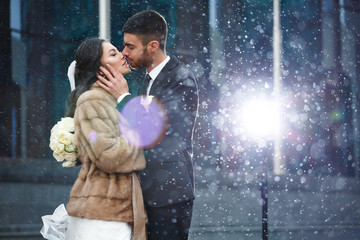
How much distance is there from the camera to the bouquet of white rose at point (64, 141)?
3.22m

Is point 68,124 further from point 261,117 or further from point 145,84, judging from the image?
point 261,117

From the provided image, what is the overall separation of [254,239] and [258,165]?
2246mm

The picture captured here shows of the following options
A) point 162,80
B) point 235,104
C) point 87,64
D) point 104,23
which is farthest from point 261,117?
point 235,104

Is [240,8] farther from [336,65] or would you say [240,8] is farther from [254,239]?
[254,239]

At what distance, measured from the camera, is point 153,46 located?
3.28 meters

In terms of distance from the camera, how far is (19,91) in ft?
28.2

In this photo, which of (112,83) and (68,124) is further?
(68,124)

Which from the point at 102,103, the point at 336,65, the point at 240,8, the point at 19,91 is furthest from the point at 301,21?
the point at 102,103

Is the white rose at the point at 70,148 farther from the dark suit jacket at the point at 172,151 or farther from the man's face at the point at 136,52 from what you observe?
the man's face at the point at 136,52

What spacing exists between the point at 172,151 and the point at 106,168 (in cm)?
40

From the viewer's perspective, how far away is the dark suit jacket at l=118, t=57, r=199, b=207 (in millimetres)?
3074

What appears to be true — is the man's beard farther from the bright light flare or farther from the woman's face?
the bright light flare

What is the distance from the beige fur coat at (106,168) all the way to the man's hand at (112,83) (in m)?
0.07

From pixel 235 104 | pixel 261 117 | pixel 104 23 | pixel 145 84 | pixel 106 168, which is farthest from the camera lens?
pixel 235 104
